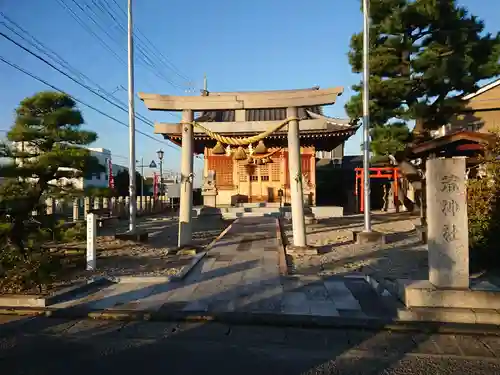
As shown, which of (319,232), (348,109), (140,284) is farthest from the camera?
(348,109)

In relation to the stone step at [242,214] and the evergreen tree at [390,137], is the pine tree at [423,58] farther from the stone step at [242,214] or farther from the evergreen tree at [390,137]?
the stone step at [242,214]

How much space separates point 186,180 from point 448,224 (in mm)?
6528

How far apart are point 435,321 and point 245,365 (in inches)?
→ 113

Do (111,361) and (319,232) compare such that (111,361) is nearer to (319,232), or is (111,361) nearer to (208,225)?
(319,232)

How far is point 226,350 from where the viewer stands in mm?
4383

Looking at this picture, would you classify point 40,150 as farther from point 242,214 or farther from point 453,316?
point 242,214

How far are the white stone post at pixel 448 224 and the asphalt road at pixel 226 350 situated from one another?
104 cm

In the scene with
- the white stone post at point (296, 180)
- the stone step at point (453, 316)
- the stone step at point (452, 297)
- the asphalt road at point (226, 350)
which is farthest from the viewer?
the white stone post at point (296, 180)

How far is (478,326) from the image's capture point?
5031 mm

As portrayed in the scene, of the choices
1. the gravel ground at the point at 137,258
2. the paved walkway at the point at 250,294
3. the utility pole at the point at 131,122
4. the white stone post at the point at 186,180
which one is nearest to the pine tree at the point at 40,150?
the gravel ground at the point at 137,258

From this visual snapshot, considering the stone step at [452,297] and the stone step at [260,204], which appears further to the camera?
the stone step at [260,204]

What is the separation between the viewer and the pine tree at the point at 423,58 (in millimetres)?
13695

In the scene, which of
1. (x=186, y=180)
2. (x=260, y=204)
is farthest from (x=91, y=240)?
(x=260, y=204)

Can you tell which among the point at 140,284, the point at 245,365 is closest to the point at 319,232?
the point at 140,284
